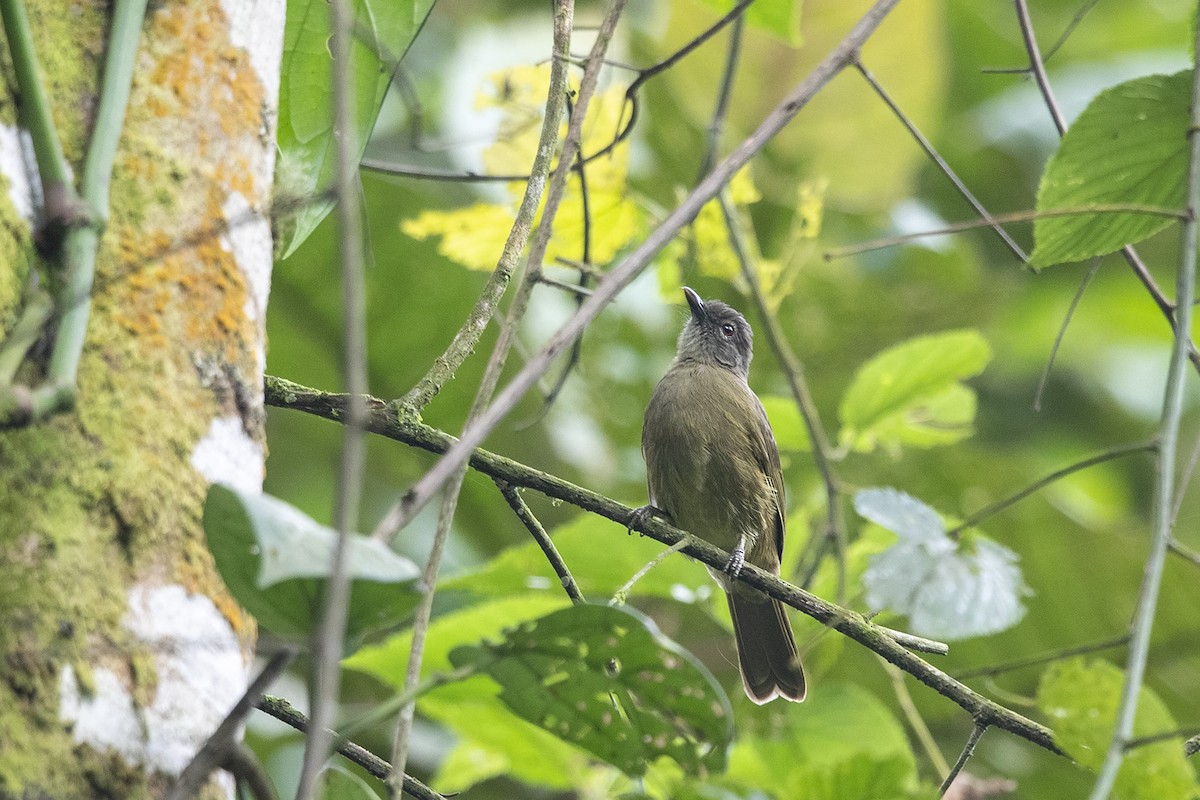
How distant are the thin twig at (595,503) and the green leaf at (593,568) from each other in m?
1.07

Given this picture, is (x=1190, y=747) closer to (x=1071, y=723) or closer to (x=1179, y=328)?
(x=1071, y=723)

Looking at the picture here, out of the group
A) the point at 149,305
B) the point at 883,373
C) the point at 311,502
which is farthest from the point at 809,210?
the point at 311,502

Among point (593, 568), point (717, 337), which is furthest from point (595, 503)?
point (717, 337)

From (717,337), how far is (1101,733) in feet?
11.2

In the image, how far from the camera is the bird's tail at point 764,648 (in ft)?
14.3

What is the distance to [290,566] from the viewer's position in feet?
3.87

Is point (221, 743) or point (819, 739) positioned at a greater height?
point (819, 739)

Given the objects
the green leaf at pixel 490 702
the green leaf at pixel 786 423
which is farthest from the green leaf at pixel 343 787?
the green leaf at pixel 786 423

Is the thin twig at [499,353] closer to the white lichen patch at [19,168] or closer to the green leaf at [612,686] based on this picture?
the green leaf at [612,686]

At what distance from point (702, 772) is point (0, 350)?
1.03m

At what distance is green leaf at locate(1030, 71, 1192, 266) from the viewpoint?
223 centimetres

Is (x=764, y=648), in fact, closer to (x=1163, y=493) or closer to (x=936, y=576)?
(x=936, y=576)

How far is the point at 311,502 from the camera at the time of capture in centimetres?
497

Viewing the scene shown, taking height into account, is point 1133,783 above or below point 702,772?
above
